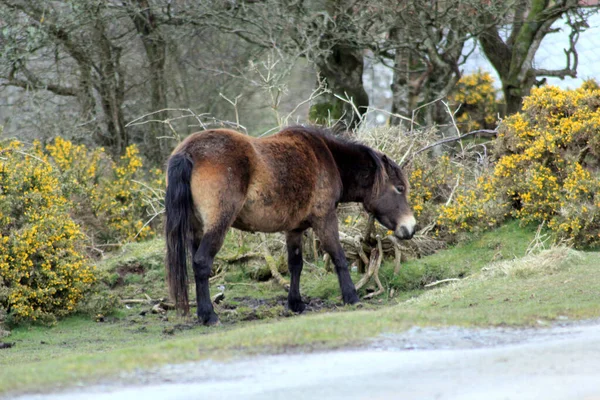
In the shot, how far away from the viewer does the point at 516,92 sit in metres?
18.5

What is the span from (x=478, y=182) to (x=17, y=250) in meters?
Answer: 6.95

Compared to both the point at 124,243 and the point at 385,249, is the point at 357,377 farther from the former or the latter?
the point at 124,243

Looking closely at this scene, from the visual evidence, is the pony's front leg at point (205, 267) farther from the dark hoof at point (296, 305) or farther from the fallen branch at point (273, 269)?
the fallen branch at point (273, 269)

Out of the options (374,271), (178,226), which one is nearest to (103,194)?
(374,271)

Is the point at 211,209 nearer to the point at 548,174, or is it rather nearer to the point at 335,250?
the point at 335,250

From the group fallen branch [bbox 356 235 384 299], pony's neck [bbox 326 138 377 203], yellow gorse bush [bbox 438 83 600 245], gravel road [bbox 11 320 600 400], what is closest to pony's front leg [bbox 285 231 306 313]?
pony's neck [bbox 326 138 377 203]

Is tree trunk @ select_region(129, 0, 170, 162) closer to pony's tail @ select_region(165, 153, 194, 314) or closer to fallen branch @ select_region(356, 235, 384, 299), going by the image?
fallen branch @ select_region(356, 235, 384, 299)

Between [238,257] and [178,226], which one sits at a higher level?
[178,226]

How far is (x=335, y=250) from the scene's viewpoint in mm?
9984

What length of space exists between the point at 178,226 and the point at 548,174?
20.2 feet

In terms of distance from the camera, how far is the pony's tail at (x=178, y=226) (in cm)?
857

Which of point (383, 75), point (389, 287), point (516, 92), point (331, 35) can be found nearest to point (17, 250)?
point (389, 287)

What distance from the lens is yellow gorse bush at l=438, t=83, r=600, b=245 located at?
455 inches

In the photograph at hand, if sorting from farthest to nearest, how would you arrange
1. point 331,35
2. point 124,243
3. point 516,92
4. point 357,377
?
point 516,92 → point 331,35 → point 124,243 → point 357,377
